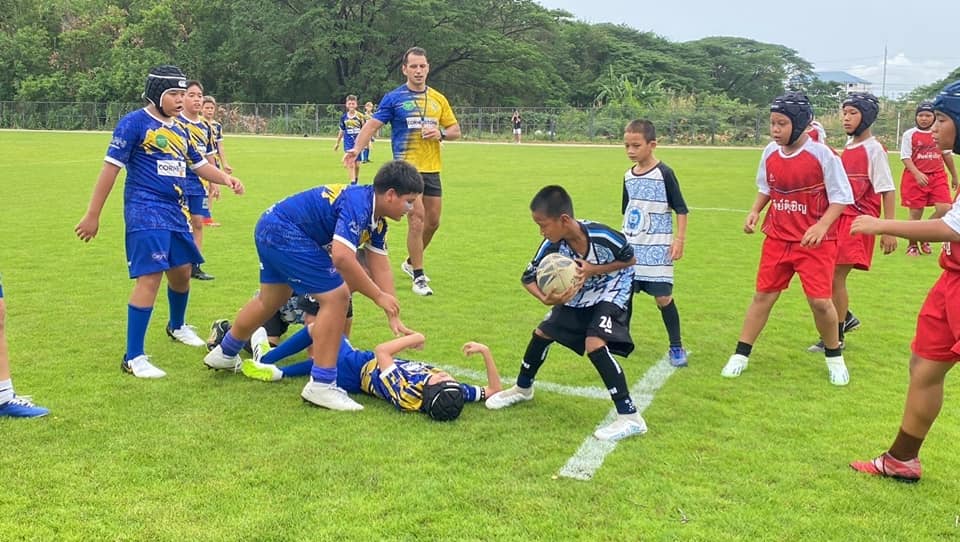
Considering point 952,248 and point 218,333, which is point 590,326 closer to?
point 952,248

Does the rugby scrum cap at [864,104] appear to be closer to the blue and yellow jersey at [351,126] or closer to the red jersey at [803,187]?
the red jersey at [803,187]

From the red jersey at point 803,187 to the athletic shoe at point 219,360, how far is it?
4.04 m

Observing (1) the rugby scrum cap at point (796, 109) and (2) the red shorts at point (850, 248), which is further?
(2) the red shorts at point (850, 248)

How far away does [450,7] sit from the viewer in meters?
62.5

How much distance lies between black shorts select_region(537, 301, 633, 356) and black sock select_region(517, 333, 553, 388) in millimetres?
83

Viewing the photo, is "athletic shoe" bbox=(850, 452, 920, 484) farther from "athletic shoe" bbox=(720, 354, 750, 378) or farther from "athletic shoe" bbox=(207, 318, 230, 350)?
"athletic shoe" bbox=(207, 318, 230, 350)

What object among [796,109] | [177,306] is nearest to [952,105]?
[796,109]

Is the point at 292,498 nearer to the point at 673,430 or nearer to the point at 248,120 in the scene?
the point at 673,430

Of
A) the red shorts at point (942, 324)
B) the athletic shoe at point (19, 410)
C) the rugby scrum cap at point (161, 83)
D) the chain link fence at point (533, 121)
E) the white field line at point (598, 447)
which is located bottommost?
the white field line at point (598, 447)

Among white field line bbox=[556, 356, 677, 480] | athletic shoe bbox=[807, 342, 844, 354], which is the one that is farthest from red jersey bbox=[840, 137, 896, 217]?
white field line bbox=[556, 356, 677, 480]

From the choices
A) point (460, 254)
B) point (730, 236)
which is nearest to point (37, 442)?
point (460, 254)

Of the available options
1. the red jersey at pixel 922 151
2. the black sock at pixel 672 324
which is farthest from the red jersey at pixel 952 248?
the red jersey at pixel 922 151

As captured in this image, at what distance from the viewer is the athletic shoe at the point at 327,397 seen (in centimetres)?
484

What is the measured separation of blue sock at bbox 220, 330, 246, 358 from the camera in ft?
17.6
